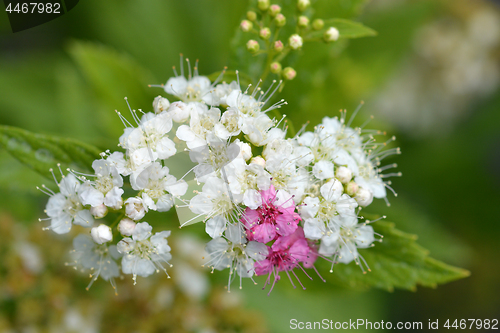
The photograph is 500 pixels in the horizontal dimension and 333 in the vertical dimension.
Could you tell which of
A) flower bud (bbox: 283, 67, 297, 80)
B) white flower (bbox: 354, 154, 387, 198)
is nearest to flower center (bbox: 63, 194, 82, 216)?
flower bud (bbox: 283, 67, 297, 80)

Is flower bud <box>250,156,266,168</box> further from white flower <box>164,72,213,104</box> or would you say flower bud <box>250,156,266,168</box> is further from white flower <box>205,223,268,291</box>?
white flower <box>164,72,213,104</box>

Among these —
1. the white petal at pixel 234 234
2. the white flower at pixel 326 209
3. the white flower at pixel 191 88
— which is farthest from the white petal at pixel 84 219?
the white flower at pixel 326 209

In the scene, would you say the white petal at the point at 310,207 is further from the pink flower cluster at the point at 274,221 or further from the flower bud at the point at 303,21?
the flower bud at the point at 303,21

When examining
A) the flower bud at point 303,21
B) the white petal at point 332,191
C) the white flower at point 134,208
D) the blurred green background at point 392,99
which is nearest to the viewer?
the white flower at point 134,208

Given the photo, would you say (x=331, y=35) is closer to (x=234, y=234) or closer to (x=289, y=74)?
(x=289, y=74)

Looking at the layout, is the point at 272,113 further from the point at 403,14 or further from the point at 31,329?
the point at 403,14

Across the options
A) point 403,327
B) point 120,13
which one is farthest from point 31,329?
point 403,327

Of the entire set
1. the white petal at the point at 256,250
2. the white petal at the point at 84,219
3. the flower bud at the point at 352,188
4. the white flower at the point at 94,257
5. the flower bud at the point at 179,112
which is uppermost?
the flower bud at the point at 179,112
